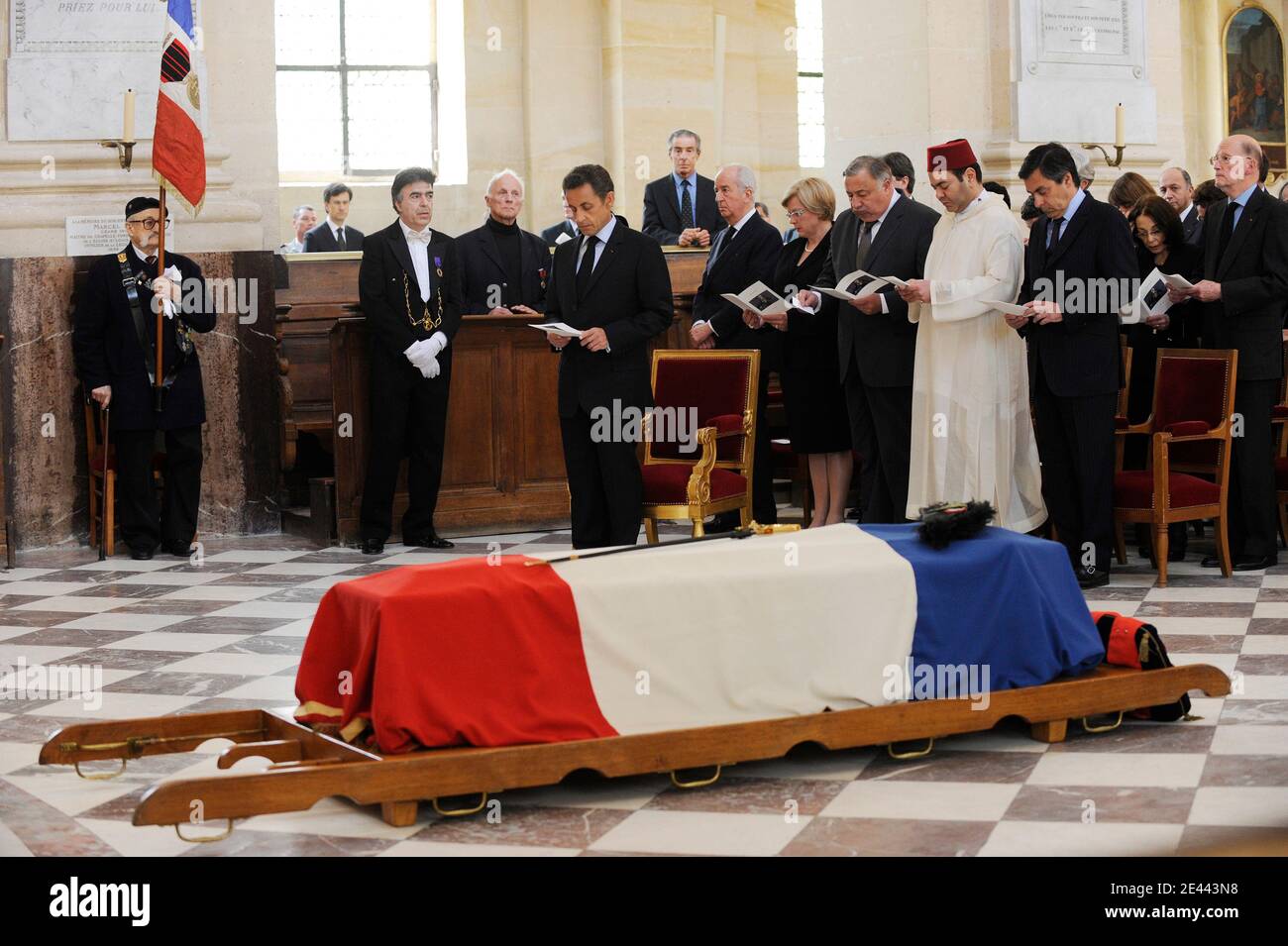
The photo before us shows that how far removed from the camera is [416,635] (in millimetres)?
4219

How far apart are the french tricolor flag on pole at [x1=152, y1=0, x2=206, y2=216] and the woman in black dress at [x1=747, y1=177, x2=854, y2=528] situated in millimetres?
3088

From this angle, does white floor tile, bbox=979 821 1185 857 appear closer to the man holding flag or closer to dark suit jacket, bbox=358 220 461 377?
dark suit jacket, bbox=358 220 461 377

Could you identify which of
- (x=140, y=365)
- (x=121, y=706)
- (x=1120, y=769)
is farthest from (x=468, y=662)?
(x=140, y=365)

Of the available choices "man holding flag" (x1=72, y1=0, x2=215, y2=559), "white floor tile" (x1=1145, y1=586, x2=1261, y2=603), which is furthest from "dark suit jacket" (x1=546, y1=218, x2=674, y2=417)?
"man holding flag" (x1=72, y1=0, x2=215, y2=559)

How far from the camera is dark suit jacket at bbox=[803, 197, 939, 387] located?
25.9 feet

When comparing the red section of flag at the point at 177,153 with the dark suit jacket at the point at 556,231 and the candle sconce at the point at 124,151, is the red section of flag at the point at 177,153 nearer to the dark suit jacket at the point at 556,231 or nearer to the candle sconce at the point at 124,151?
the candle sconce at the point at 124,151

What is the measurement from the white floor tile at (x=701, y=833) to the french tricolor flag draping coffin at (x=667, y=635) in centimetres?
30

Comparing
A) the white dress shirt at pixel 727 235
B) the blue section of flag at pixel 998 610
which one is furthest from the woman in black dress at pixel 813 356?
the blue section of flag at pixel 998 610

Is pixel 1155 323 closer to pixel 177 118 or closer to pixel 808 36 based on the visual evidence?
pixel 177 118

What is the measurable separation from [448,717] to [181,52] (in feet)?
19.4

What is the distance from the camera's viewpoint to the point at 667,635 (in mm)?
4449

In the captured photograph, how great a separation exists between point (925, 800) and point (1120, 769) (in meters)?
0.61

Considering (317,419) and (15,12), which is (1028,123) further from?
(15,12)
